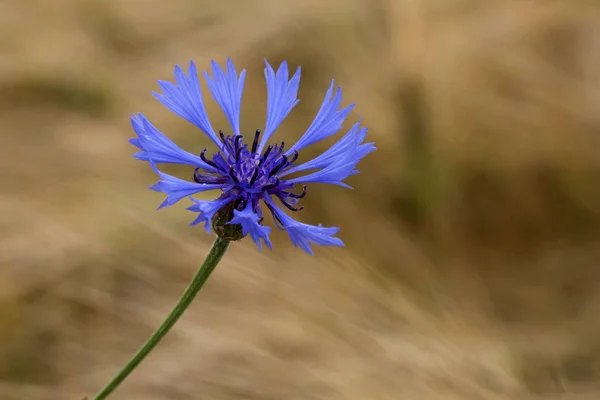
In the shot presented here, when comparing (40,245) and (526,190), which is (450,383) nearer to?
(526,190)

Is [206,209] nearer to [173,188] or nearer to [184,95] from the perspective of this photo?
[173,188]

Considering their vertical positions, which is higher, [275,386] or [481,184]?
[481,184]

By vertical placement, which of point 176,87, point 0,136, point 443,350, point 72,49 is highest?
point 72,49

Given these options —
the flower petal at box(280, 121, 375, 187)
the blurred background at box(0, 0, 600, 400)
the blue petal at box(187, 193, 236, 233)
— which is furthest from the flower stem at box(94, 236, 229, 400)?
the blurred background at box(0, 0, 600, 400)

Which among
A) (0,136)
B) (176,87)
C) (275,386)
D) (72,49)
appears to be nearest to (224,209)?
(176,87)

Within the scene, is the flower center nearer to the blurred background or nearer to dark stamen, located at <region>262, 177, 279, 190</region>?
dark stamen, located at <region>262, 177, 279, 190</region>

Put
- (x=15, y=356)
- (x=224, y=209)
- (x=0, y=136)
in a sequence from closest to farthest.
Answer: (x=224, y=209), (x=15, y=356), (x=0, y=136)

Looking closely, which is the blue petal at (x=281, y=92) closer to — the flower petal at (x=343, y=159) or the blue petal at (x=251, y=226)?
the flower petal at (x=343, y=159)
